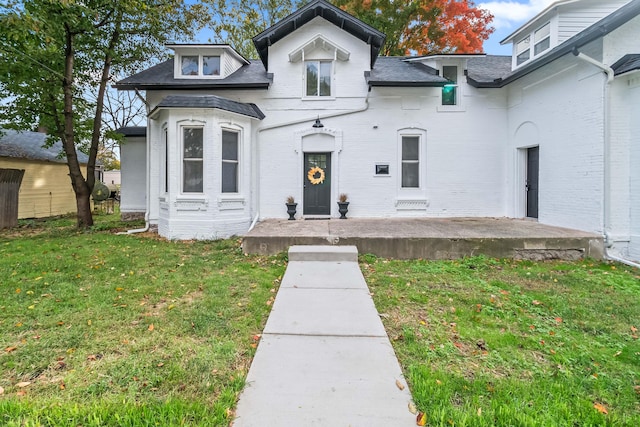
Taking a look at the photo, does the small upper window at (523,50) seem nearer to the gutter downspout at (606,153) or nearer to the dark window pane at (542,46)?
the dark window pane at (542,46)

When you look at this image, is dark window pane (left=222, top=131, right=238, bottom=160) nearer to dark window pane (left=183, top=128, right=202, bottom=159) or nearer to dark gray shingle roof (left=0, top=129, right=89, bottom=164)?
dark window pane (left=183, top=128, right=202, bottom=159)

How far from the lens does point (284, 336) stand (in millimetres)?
3373

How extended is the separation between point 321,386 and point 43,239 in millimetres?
10482

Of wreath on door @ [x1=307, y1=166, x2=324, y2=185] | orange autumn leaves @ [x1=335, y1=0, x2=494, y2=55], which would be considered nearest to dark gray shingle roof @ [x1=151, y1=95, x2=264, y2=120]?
wreath on door @ [x1=307, y1=166, x2=324, y2=185]

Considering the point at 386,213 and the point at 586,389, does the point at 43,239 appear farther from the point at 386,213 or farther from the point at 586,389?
Answer: the point at 586,389

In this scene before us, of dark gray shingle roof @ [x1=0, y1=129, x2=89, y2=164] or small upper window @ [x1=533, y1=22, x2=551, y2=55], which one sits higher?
small upper window @ [x1=533, y1=22, x2=551, y2=55]

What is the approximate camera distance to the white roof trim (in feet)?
33.7

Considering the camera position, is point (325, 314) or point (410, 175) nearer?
point (325, 314)

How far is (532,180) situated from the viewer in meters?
10.0

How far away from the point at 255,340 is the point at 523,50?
1148 cm

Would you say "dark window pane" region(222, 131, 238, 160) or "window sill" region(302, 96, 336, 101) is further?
"window sill" region(302, 96, 336, 101)

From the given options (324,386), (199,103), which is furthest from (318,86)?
(324,386)

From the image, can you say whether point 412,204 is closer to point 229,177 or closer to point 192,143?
point 229,177

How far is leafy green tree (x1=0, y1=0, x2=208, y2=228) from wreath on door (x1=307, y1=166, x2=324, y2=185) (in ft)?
23.2
